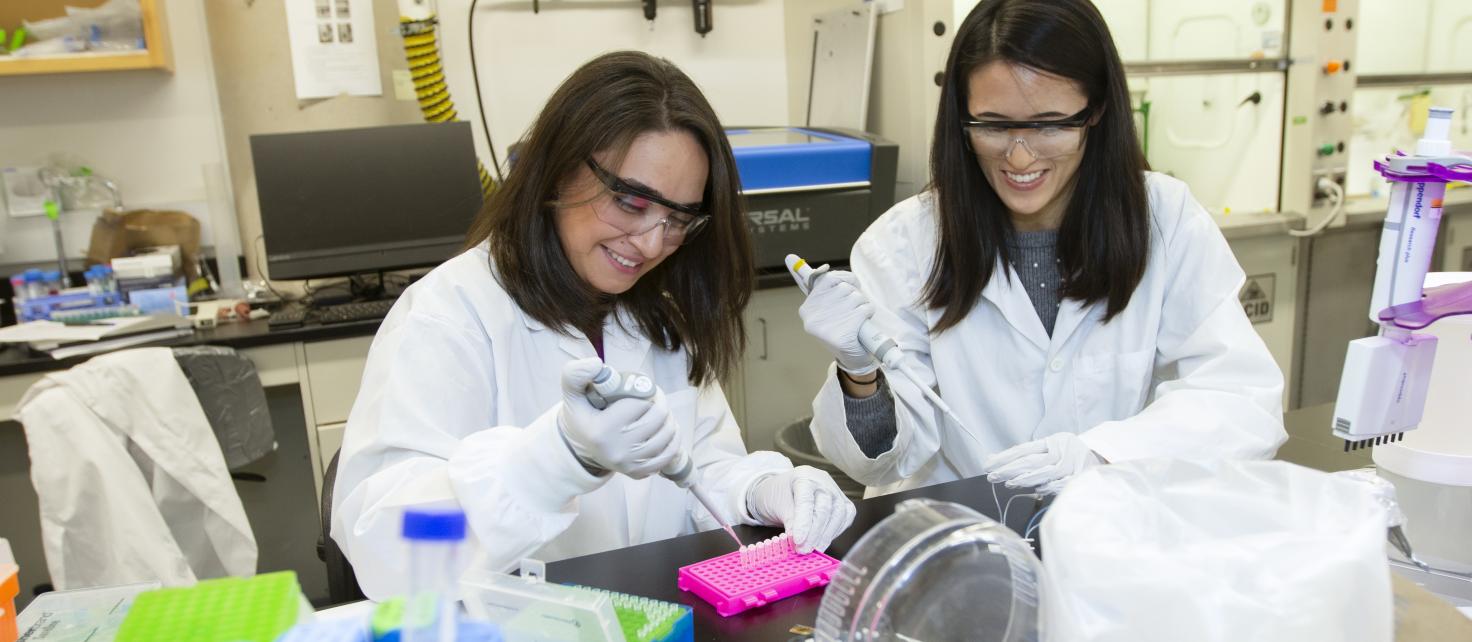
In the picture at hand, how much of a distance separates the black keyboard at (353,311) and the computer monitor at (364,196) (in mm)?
94

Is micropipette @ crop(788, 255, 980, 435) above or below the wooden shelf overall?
below

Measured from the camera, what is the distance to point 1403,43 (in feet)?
12.2

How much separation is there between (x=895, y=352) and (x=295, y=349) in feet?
5.51

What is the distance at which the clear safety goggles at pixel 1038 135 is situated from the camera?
53.0 inches

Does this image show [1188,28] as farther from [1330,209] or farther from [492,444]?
[492,444]

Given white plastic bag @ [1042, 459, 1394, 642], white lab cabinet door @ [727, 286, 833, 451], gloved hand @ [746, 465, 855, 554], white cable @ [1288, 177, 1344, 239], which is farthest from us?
white cable @ [1288, 177, 1344, 239]

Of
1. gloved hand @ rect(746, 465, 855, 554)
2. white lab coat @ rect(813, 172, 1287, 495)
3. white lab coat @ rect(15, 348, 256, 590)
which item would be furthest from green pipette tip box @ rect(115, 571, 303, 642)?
white lab coat @ rect(15, 348, 256, 590)

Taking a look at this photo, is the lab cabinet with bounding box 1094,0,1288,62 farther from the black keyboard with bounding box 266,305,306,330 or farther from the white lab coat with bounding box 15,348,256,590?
the white lab coat with bounding box 15,348,256,590

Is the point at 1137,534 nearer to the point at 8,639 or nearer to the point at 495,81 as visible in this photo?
the point at 8,639

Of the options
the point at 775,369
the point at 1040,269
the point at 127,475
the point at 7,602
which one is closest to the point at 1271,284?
the point at 775,369

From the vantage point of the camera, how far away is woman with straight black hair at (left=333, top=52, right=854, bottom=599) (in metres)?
0.96

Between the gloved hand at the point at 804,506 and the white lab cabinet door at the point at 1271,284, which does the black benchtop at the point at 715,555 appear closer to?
the gloved hand at the point at 804,506

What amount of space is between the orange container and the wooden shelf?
2145 millimetres

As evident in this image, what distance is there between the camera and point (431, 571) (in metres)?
0.59
